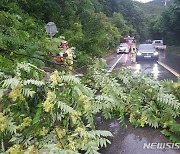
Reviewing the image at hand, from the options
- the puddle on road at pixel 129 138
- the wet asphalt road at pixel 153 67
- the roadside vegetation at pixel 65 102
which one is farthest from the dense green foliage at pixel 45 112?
the wet asphalt road at pixel 153 67

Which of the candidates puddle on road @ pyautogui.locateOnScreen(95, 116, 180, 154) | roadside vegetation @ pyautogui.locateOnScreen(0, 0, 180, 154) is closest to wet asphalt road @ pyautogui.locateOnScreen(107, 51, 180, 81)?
roadside vegetation @ pyautogui.locateOnScreen(0, 0, 180, 154)

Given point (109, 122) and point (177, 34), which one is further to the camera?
point (177, 34)

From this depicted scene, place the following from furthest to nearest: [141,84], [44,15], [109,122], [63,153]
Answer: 1. [44,15]
2. [141,84]
3. [109,122]
4. [63,153]

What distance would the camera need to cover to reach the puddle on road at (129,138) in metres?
4.45

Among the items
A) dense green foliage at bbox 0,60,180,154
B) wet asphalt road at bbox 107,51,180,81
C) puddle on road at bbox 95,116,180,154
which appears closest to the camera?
dense green foliage at bbox 0,60,180,154

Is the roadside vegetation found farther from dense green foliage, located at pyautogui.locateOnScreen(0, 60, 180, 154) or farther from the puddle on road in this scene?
the puddle on road

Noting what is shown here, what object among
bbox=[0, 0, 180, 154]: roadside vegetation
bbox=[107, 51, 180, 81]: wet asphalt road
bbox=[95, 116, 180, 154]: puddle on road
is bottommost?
bbox=[107, 51, 180, 81]: wet asphalt road

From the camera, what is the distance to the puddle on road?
14.6 ft

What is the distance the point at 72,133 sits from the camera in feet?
10.3

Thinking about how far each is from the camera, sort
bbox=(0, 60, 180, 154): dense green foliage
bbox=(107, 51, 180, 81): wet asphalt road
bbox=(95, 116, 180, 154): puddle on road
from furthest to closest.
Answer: bbox=(107, 51, 180, 81): wet asphalt road < bbox=(95, 116, 180, 154): puddle on road < bbox=(0, 60, 180, 154): dense green foliage

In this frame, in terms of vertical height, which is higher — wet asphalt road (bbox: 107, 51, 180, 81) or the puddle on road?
the puddle on road

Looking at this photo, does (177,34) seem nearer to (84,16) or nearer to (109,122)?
(84,16)

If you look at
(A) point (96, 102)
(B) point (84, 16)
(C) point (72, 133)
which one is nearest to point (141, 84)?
(A) point (96, 102)

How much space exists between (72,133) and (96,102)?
4.21 ft
